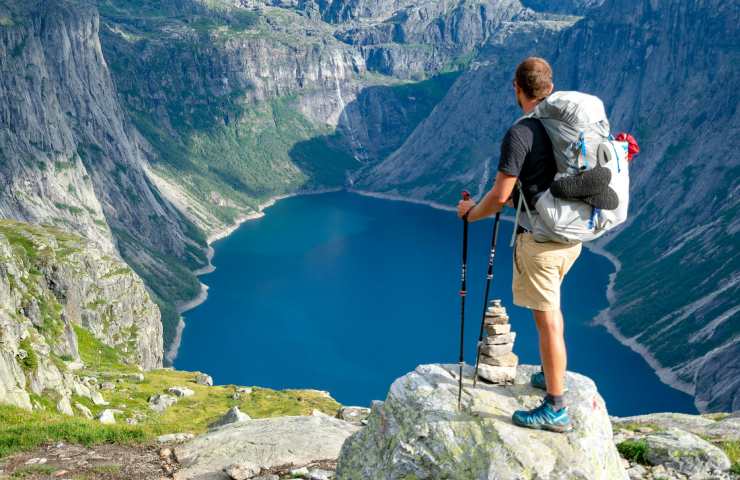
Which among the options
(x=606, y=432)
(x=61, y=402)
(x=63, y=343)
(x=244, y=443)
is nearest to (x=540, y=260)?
(x=606, y=432)

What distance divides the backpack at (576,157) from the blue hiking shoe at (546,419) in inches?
153

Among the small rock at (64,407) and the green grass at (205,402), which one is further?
the green grass at (205,402)

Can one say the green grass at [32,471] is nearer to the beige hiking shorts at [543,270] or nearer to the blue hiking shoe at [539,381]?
the blue hiking shoe at [539,381]

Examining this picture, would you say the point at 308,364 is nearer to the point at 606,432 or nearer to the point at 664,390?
the point at 664,390

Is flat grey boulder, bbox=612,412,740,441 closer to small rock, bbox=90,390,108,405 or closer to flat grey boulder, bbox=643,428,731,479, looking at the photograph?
flat grey boulder, bbox=643,428,731,479

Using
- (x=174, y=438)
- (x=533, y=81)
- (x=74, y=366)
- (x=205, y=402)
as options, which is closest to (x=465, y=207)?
(x=533, y=81)

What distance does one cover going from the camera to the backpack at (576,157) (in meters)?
15.8

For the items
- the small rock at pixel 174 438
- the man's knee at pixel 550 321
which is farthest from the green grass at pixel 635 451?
the small rock at pixel 174 438

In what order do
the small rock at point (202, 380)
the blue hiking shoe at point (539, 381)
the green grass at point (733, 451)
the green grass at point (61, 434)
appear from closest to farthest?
the blue hiking shoe at point (539, 381)
the green grass at point (733, 451)
the green grass at point (61, 434)
the small rock at point (202, 380)

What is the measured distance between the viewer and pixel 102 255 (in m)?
148

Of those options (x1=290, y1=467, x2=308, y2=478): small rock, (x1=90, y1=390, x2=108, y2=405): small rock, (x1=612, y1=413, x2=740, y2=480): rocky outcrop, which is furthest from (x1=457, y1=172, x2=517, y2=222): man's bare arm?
(x1=90, y1=390, x2=108, y2=405): small rock

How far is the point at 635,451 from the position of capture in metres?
21.0

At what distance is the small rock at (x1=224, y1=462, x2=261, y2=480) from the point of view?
2272 cm

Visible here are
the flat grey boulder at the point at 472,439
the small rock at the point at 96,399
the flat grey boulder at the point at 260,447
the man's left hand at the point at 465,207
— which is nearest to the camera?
the flat grey boulder at the point at 472,439
